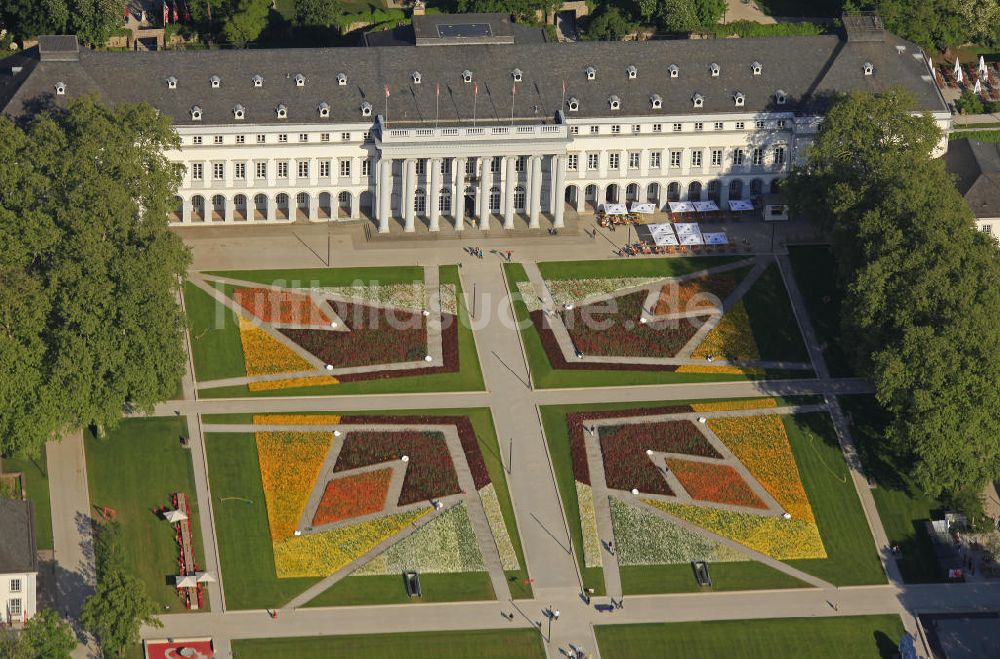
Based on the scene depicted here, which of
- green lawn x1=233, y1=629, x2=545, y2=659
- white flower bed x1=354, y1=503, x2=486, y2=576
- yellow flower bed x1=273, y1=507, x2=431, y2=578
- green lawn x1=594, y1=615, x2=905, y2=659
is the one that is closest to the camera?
green lawn x1=233, y1=629, x2=545, y2=659

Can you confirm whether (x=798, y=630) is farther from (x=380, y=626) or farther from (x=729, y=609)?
(x=380, y=626)

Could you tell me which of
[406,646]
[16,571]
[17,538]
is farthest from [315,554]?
[16,571]

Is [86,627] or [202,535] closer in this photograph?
[86,627]

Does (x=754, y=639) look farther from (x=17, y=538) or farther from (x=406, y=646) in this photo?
(x=17, y=538)

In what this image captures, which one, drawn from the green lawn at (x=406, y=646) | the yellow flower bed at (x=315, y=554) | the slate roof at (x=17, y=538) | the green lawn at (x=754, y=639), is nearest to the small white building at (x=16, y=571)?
the slate roof at (x=17, y=538)

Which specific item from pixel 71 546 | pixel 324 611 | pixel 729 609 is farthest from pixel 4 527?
pixel 729 609

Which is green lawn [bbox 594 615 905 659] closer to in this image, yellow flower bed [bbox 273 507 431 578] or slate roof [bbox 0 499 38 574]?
yellow flower bed [bbox 273 507 431 578]

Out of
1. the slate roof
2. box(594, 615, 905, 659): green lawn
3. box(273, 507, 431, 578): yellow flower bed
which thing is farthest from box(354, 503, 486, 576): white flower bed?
the slate roof
